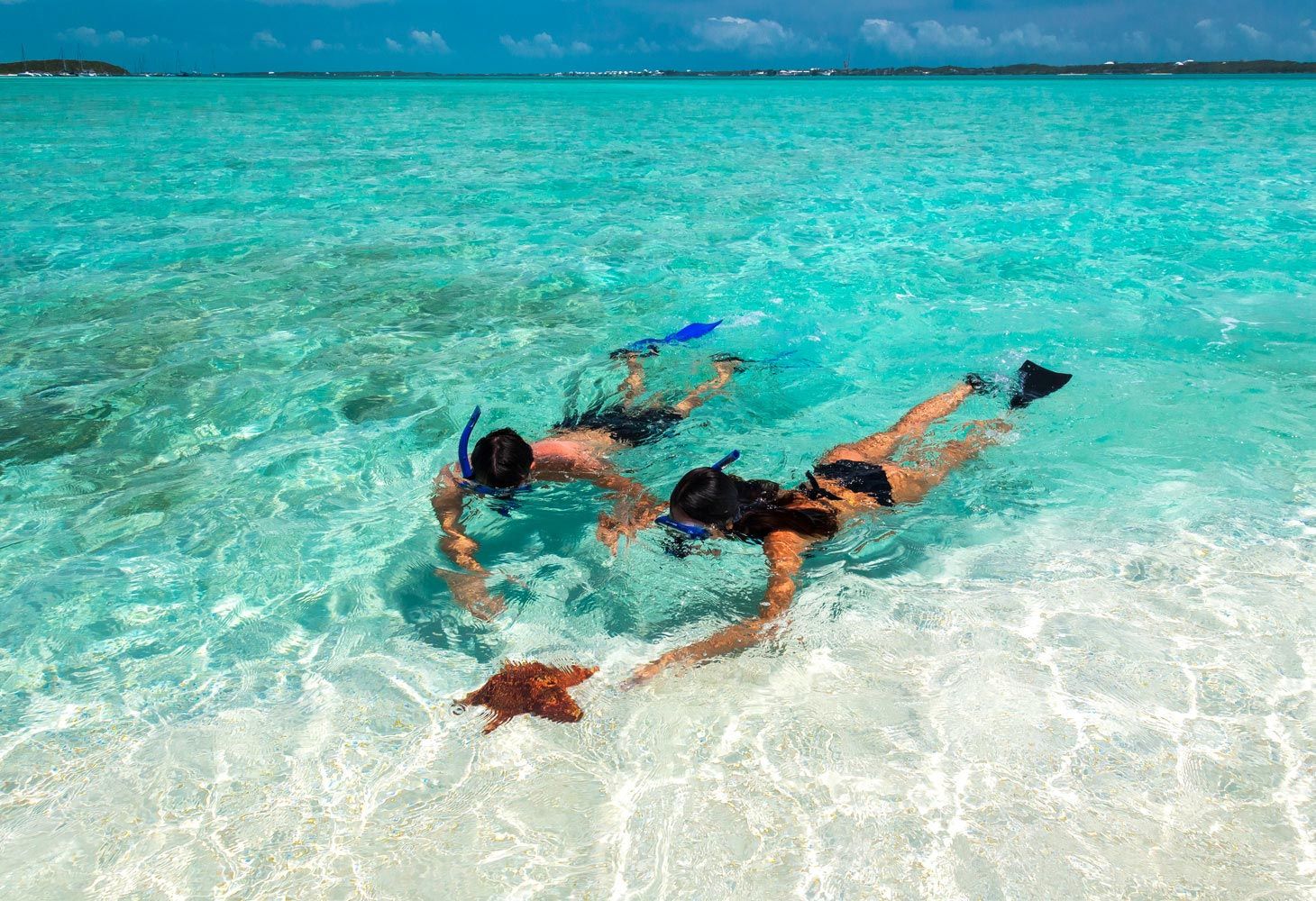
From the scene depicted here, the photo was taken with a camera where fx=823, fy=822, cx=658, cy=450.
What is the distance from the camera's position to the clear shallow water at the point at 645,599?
3.07 metres

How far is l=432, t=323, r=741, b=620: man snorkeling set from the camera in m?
4.76

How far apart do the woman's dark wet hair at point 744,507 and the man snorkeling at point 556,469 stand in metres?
0.67

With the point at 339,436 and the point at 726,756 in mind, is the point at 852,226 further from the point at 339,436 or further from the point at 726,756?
the point at 726,756

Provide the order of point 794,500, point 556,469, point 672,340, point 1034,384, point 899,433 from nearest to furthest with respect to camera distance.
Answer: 1. point 794,500
2. point 556,469
3. point 899,433
4. point 1034,384
5. point 672,340

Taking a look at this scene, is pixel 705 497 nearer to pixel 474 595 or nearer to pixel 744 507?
pixel 744 507

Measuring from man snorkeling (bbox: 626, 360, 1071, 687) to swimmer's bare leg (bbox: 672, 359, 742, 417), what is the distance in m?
1.32

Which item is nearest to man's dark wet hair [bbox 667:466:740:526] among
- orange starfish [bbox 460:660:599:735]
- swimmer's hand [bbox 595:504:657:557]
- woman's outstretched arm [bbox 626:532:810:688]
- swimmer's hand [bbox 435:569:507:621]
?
woman's outstretched arm [bbox 626:532:810:688]

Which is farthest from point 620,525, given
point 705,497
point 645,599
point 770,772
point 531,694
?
point 770,772

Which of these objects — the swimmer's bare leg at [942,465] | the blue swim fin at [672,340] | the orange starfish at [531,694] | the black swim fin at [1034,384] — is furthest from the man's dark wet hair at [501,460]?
the black swim fin at [1034,384]

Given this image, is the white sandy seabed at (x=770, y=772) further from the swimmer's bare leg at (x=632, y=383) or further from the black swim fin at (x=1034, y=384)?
the swimmer's bare leg at (x=632, y=383)

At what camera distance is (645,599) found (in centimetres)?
449

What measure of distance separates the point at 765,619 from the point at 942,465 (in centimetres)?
223

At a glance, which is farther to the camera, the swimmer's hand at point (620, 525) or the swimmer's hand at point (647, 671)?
the swimmer's hand at point (620, 525)

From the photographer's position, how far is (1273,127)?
30.3 meters
